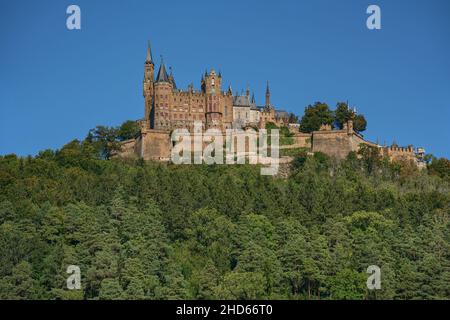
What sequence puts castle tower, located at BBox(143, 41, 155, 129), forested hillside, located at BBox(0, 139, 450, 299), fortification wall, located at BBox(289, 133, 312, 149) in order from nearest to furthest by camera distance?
forested hillside, located at BBox(0, 139, 450, 299) < fortification wall, located at BBox(289, 133, 312, 149) < castle tower, located at BBox(143, 41, 155, 129)

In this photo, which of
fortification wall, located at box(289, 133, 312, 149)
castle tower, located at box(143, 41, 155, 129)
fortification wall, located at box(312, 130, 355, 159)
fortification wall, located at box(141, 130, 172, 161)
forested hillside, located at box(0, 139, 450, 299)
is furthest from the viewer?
castle tower, located at box(143, 41, 155, 129)

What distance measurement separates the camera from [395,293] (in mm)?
57062

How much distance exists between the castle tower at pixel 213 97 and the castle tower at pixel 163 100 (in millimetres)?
3756

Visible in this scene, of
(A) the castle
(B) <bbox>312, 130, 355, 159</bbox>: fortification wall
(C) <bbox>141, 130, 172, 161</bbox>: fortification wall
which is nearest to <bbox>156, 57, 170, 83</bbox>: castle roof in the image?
(A) the castle

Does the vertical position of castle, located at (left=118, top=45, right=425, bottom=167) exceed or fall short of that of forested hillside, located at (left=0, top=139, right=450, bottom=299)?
it exceeds it

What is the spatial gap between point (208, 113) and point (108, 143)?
1373cm

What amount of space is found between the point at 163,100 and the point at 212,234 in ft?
129

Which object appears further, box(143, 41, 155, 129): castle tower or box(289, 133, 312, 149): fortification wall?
box(143, 41, 155, 129): castle tower

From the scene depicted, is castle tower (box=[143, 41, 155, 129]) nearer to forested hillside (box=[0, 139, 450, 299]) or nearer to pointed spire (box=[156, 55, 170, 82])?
pointed spire (box=[156, 55, 170, 82])

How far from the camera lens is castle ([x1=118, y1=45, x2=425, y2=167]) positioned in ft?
309

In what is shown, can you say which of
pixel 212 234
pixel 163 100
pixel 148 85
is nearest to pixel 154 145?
pixel 163 100

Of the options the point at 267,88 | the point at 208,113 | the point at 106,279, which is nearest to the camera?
the point at 106,279

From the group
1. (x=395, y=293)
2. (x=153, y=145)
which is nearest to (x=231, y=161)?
(x=153, y=145)
